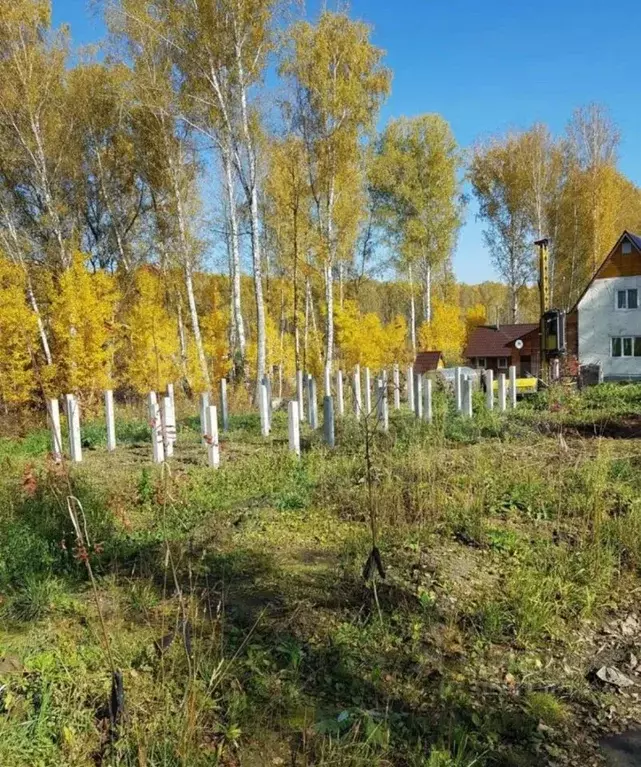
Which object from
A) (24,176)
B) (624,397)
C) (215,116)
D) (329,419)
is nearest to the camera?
(329,419)

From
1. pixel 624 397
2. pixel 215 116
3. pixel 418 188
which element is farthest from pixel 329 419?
pixel 418 188

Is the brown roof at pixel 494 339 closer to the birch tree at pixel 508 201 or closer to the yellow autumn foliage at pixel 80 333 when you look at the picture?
the birch tree at pixel 508 201

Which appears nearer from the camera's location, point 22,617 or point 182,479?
point 22,617

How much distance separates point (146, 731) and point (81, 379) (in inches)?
599

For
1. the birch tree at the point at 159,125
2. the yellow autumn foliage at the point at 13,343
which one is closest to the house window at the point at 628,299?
the birch tree at the point at 159,125

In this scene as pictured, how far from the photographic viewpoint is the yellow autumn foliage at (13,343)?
47.8 ft

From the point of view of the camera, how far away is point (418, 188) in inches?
1133

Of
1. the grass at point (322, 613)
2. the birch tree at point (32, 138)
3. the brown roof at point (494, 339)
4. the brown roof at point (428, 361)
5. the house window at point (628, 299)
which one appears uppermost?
the birch tree at point (32, 138)

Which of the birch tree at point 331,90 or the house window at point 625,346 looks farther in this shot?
the house window at point 625,346

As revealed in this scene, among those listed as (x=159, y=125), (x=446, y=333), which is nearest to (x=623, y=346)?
(x=446, y=333)

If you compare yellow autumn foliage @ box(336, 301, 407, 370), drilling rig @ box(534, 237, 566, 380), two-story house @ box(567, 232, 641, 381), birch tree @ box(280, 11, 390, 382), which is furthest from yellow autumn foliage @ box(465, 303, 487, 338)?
drilling rig @ box(534, 237, 566, 380)

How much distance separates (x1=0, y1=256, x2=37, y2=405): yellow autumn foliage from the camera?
14.6 meters

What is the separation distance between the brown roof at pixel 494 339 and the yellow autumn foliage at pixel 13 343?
85.6ft

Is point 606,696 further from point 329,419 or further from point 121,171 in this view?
point 121,171
